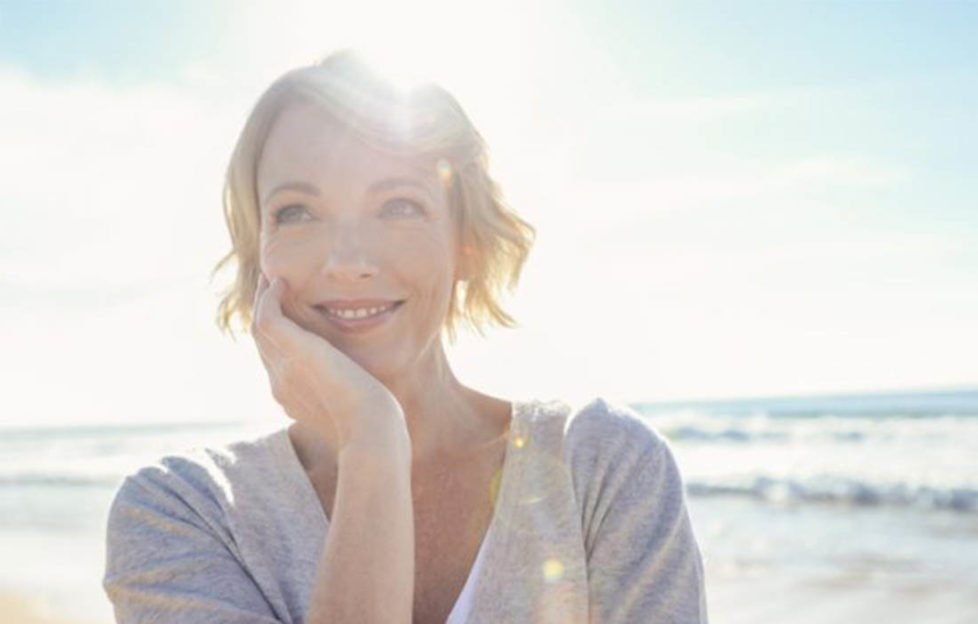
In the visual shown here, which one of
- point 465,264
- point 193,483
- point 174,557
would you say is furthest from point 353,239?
point 174,557

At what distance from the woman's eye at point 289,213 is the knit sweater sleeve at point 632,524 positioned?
34.3 inches

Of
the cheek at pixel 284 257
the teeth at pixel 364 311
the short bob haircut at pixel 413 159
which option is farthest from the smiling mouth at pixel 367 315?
the short bob haircut at pixel 413 159

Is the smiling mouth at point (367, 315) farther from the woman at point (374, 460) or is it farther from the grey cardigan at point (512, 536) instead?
the grey cardigan at point (512, 536)

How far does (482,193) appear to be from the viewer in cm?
313

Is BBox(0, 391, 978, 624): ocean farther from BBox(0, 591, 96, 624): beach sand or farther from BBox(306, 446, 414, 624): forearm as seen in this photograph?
BBox(306, 446, 414, 624): forearm

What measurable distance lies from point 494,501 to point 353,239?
748mm

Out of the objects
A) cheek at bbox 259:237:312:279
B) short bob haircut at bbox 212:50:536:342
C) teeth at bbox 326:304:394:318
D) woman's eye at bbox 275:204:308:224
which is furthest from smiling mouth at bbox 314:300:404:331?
short bob haircut at bbox 212:50:536:342

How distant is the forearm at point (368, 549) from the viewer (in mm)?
2383

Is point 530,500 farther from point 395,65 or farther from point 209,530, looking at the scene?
point 395,65

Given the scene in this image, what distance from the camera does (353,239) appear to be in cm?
277

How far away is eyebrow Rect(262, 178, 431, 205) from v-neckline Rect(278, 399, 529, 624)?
65 cm

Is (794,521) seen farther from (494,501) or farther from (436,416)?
(494,501)

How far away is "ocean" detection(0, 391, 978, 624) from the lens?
8.83 m

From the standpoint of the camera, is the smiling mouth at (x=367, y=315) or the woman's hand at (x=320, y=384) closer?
the woman's hand at (x=320, y=384)
